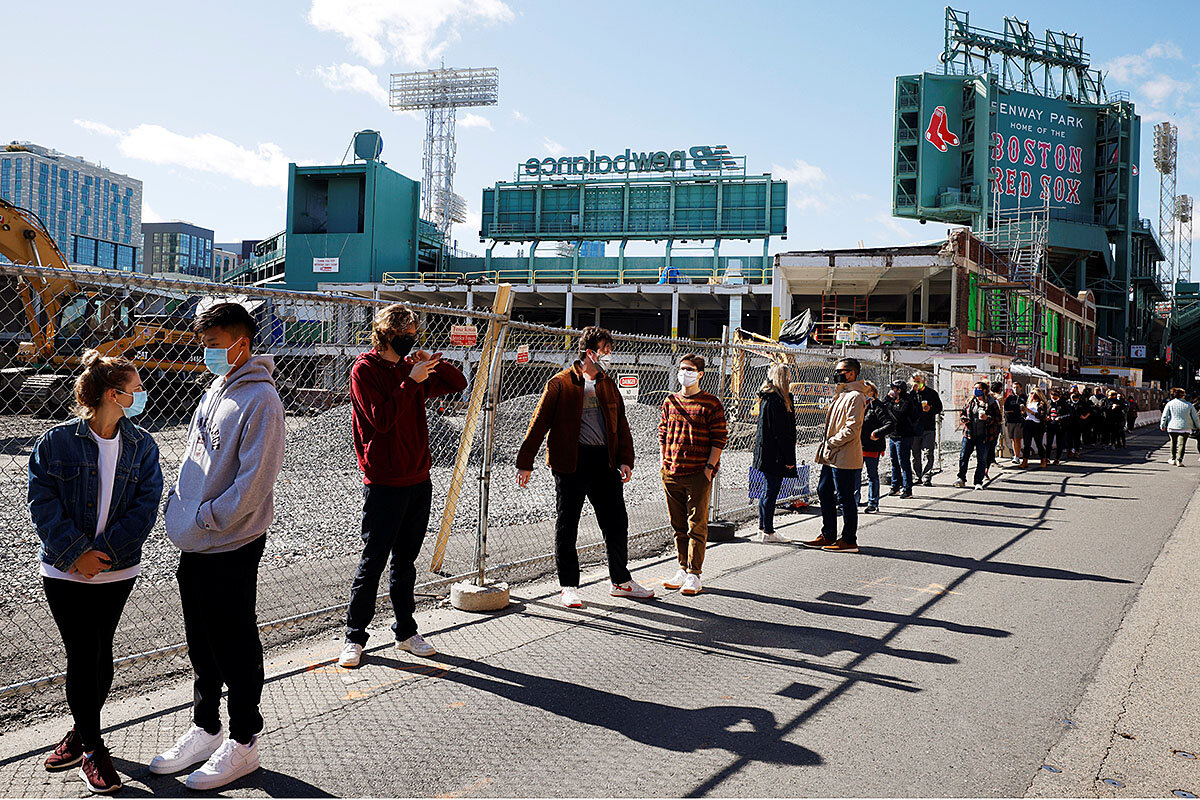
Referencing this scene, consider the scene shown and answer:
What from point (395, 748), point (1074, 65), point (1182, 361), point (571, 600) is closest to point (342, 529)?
point (571, 600)

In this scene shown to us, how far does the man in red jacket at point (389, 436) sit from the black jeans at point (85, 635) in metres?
1.44

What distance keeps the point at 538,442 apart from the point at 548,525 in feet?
14.5

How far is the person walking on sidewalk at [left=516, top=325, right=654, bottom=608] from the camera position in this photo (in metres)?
6.14

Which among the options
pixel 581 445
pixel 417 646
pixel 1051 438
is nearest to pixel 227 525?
pixel 417 646

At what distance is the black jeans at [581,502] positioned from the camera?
6.22m

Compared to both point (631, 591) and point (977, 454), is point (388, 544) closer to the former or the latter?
point (631, 591)

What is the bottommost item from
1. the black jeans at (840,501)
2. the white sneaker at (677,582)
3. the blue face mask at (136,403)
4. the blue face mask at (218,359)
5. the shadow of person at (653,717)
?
the shadow of person at (653,717)

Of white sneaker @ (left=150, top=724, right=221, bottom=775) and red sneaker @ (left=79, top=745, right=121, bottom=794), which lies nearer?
red sneaker @ (left=79, top=745, right=121, bottom=794)

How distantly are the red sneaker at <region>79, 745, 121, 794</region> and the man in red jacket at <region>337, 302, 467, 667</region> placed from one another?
152 centimetres

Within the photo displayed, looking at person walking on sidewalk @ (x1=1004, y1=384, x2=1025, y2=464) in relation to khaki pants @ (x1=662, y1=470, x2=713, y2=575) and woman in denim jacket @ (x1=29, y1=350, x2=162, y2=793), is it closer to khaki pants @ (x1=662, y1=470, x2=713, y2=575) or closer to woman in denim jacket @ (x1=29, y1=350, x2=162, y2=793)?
khaki pants @ (x1=662, y1=470, x2=713, y2=575)

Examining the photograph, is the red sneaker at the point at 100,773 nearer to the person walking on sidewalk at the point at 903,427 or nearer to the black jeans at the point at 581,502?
the black jeans at the point at 581,502

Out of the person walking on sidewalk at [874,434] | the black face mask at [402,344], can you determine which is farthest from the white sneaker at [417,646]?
the person walking on sidewalk at [874,434]

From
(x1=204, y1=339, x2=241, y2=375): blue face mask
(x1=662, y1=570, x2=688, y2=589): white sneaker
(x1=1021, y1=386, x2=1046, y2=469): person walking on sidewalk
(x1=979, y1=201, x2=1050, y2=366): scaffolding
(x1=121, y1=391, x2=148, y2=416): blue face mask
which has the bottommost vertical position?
(x1=662, y1=570, x2=688, y2=589): white sneaker

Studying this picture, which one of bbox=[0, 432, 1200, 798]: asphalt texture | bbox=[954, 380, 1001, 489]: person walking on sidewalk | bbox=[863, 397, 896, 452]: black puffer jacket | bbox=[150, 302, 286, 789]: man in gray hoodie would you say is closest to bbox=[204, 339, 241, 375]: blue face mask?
bbox=[150, 302, 286, 789]: man in gray hoodie
